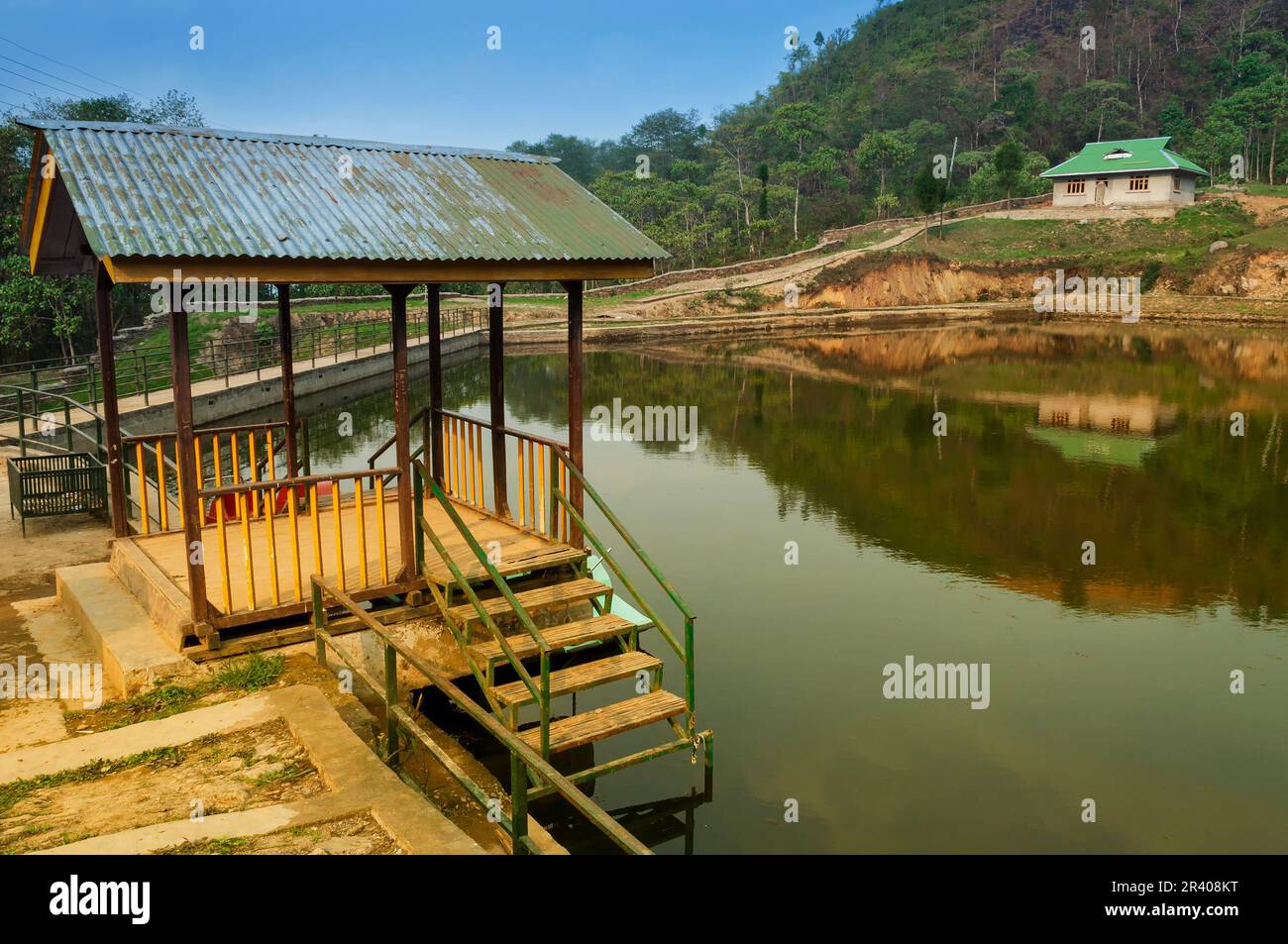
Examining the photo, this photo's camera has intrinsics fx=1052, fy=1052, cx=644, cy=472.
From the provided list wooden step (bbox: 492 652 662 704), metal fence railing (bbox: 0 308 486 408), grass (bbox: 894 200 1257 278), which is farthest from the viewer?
grass (bbox: 894 200 1257 278)

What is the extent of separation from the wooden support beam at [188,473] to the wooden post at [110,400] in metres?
1.58

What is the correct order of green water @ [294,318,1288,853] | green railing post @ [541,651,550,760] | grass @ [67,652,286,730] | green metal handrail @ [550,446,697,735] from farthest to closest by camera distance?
1. green water @ [294,318,1288,853]
2. green metal handrail @ [550,446,697,735]
3. grass @ [67,652,286,730]
4. green railing post @ [541,651,550,760]

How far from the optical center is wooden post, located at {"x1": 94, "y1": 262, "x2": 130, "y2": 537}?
30.1 ft

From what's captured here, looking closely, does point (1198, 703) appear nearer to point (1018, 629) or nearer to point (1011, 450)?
point (1018, 629)

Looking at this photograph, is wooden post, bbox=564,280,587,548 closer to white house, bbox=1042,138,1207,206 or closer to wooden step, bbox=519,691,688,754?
wooden step, bbox=519,691,688,754

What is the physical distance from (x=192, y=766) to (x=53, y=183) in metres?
5.03

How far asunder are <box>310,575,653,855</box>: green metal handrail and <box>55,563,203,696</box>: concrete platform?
1052mm

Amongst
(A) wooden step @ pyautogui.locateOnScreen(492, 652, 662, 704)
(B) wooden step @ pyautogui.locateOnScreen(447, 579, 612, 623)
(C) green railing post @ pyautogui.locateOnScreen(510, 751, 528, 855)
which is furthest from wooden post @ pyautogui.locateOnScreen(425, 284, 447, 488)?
(C) green railing post @ pyautogui.locateOnScreen(510, 751, 528, 855)

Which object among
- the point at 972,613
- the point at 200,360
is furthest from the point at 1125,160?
the point at 972,613

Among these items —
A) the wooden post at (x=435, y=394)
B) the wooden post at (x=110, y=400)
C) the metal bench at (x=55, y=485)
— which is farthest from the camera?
the metal bench at (x=55, y=485)

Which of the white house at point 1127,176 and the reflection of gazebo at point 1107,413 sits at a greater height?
the white house at point 1127,176

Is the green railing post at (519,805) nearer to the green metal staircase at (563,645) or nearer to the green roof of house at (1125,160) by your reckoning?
→ the green metal staircase at (563,645)

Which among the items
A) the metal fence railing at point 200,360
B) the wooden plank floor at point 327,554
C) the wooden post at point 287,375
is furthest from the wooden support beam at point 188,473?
the metal fence railing at point 200,360

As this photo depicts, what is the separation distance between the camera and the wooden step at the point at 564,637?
26.5ft
